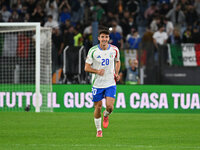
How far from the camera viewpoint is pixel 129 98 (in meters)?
22.5

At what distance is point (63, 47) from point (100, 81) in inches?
467

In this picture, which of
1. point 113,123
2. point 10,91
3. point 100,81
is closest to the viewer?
point 100,81

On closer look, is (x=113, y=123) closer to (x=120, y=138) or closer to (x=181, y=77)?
(x=120, y=138)

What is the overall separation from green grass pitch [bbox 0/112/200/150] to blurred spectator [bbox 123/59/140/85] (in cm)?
519

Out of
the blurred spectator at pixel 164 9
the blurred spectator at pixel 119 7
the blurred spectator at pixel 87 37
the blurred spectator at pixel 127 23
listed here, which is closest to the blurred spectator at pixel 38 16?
the blurred spectator at pixel 87 37

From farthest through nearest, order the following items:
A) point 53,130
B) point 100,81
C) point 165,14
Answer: point 165,14, point 53,130, point 100,81

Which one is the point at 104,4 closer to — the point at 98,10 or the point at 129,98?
the point at 98,10

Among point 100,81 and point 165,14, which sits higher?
point 165,14

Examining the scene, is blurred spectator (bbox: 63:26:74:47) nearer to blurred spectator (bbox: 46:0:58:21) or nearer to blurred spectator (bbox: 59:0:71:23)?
blurred spectator (bbox: 59:0:71:23)

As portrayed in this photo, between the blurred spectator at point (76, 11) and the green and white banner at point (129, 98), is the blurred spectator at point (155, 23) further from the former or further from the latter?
the green and white banner at point (129, 98)

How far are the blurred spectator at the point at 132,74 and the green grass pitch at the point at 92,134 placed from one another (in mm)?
5191

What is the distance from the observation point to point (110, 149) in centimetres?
1026

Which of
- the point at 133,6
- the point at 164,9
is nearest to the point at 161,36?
the point at 164,9

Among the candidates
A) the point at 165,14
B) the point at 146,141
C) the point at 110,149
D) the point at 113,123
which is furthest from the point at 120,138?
the point at 165,14
